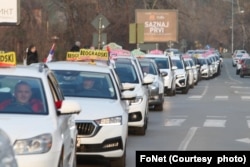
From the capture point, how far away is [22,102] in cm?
975

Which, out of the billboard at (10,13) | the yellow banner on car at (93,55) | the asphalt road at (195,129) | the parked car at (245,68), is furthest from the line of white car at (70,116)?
the parked car at (245,68)

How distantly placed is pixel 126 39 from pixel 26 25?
34.3ft

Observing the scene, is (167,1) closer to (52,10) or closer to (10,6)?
(52,10)

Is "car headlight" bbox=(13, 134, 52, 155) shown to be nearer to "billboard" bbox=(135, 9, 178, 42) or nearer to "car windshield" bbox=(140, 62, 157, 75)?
"car windshield" bbox=(140, 62, 157, 75)

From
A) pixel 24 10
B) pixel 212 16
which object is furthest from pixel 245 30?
pixel 24 10

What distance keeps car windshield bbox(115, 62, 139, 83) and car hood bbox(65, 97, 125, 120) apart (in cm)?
667

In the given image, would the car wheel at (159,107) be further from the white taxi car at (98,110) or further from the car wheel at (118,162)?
the car wheel at (118,162)

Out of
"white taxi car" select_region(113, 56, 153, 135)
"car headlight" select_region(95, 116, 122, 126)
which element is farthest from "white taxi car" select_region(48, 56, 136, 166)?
"white taxi car" select_region(113, 56, 153, 135)

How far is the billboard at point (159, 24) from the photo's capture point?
64.3 m

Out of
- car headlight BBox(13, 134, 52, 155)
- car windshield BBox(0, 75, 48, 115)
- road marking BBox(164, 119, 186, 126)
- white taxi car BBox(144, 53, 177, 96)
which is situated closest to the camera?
car headlight BBox(13, 134, 52, 155)

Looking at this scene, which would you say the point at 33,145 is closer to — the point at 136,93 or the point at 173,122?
the point at 136,93

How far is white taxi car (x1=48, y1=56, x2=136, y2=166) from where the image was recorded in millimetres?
12414

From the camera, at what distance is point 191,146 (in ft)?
52.4

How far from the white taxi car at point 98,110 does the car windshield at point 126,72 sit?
554 centimetres
